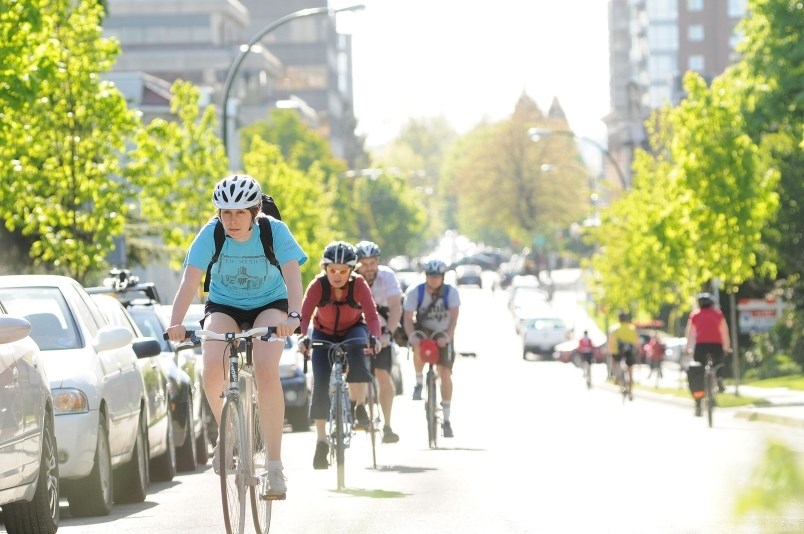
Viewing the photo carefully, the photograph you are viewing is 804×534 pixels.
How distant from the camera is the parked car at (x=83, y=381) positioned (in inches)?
420

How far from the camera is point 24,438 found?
8.44 metres

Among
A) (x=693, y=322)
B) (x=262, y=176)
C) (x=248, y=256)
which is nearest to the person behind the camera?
(x=248, y=256)

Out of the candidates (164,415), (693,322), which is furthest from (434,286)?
(693,322)

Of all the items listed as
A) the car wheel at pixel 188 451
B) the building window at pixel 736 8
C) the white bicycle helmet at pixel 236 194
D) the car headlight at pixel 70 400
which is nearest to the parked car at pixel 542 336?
the car wheel at pixel 188 451

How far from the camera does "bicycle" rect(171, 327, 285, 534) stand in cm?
805

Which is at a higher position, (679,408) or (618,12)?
(618,12)

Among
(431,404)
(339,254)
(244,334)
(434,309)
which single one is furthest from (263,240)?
(431,404)

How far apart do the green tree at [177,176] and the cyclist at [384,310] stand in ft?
45.4

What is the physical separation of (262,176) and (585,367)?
21.1 metres

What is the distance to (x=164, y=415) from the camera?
46.1 ft

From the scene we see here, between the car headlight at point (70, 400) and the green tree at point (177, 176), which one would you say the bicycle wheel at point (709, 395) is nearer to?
the green tree at point (177, 176)

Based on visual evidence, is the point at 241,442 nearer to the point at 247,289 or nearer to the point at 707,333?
the point at 247,289

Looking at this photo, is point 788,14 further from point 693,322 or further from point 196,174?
point 693,322

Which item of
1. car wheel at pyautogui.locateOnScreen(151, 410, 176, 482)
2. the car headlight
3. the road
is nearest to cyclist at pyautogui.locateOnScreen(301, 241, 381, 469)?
the road
